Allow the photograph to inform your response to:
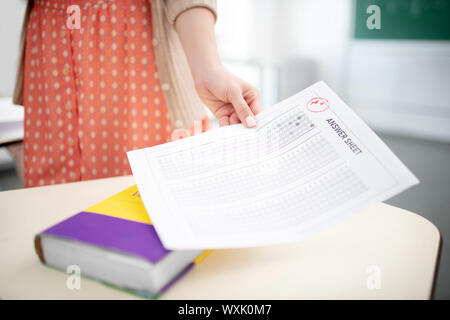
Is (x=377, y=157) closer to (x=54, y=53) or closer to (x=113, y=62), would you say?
(x=113, y=62)

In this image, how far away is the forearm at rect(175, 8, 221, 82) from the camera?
684 millimetres

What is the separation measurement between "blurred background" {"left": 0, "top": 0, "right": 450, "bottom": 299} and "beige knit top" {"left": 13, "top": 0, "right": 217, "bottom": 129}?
4.45ft

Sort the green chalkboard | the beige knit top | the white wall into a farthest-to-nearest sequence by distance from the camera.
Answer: the green chalkboard → the white wall → the beige knit top

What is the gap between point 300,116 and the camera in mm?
532

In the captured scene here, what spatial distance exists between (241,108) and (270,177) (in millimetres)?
172

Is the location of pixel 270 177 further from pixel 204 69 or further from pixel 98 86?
pixel 98 86

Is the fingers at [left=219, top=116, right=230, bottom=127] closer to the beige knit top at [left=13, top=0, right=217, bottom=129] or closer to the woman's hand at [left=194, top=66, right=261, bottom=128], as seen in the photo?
the woman's hand at [left=194, top=66, right=261, bottom=128]

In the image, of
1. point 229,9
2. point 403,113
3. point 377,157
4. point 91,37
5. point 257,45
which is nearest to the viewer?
point 377,157

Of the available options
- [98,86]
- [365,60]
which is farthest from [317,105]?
[365,60]

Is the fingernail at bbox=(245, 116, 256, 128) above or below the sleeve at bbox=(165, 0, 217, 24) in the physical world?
below

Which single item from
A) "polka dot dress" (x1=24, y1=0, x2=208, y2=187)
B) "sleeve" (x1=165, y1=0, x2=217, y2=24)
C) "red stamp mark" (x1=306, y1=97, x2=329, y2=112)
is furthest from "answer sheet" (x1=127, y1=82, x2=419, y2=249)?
"polka dot dress" (x1=24, y1=0, x2=208, y2=187)

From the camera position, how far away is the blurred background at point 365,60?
2691mm

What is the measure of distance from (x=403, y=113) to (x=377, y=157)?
119 inches
